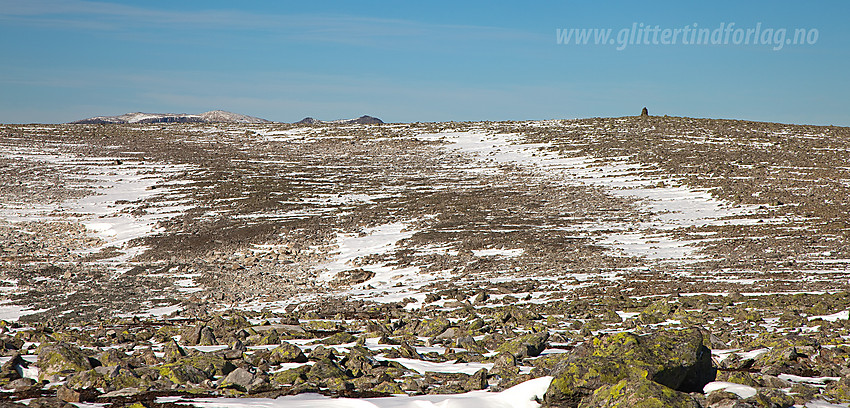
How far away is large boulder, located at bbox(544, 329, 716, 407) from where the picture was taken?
6809mm

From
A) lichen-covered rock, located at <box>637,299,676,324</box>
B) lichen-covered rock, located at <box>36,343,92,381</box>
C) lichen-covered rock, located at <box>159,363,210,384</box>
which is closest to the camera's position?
lichen-covered rock, located at <box>159,363,210,384</box>

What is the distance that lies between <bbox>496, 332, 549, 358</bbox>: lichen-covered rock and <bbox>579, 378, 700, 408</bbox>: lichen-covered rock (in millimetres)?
3770

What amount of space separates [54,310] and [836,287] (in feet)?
70.8

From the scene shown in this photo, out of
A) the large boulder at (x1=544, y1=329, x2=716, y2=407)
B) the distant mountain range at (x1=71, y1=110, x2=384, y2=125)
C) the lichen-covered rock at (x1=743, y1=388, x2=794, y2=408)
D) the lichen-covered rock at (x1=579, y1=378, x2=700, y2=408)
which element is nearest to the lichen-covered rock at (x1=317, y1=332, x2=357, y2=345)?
the large boulder at (x1=544, y1=329, x2=716, y2=407)

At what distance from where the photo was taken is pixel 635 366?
6906 mm

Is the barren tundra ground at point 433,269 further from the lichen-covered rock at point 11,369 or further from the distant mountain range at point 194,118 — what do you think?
the distant mountain range at point 194,118

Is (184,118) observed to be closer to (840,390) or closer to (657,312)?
(657,312)

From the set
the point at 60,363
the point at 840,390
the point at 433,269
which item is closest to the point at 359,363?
the point at 60,363

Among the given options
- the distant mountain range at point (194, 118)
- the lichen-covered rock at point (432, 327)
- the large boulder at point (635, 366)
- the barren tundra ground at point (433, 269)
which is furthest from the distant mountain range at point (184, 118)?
the large boulder at point (635, 366)

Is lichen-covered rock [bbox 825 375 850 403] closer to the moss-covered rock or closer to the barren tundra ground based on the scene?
the barren tundra ground

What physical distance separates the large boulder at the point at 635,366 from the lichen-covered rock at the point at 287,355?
4516mm

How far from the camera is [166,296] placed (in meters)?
20.5

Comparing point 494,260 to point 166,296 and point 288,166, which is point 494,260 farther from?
point 288,166

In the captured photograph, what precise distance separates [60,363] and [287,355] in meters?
3.19
